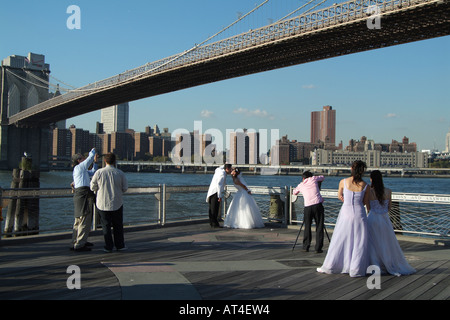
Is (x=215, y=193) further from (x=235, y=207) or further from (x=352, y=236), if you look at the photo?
(x=352, y=236)

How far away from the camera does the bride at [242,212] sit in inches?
371

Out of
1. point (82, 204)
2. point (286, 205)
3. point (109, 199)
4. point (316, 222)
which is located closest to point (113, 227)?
point (109, 199)

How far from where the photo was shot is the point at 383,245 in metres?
5.48

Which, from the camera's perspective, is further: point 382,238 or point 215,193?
point 215,193

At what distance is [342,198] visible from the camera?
5848mm

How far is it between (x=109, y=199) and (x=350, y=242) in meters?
3.38

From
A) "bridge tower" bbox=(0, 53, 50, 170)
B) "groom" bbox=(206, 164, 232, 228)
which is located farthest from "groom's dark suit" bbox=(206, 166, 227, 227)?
"bridge tower" bbox=(0, 53, 50, 170)

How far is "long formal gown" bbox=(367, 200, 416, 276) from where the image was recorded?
5410mm

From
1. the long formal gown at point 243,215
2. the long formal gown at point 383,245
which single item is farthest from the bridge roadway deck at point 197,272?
the long formal gown at point 243,215

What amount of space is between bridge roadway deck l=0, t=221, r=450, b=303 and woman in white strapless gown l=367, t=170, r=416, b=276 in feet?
0.56

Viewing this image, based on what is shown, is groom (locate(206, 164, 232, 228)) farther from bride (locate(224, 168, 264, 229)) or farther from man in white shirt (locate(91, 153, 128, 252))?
man in white shirt (locate(91, 153, 128, 252))
